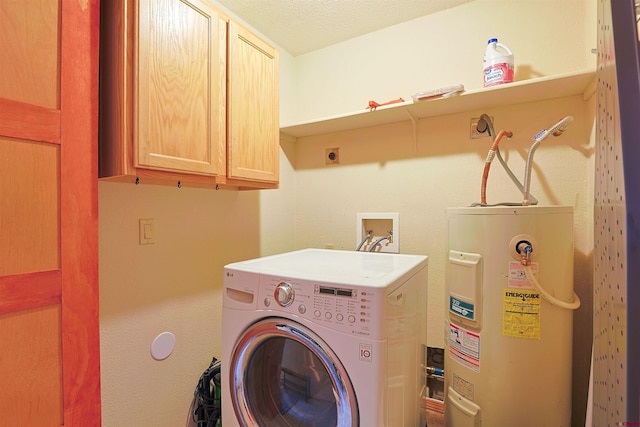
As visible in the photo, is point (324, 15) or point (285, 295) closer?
point (285, 295)

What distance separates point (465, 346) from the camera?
128 centimetres

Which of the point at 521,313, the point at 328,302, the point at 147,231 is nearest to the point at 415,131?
the point at 521,313

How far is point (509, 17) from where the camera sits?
162 centimetres

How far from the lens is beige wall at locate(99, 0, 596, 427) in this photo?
1.37m

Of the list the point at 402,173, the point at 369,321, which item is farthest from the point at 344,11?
the point at 369,321

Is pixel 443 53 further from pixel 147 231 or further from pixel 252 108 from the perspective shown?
pixel 147 231

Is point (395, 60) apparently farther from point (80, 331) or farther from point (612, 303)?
point (80, 331)

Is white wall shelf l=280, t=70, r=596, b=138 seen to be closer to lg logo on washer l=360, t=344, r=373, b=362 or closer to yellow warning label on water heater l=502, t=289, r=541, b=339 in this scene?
yellow warning label on water heater l=502, t=289, r=541, b=339

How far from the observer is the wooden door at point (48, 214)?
80 centimetres

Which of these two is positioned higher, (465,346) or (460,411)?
(465,346)

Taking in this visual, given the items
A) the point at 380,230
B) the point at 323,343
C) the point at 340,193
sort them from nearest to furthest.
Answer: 1. the point at 323,343
2. the point at 380,230
3. the point at 340,193

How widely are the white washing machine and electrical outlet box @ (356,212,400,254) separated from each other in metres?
0.60

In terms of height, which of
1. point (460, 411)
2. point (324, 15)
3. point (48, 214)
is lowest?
point (460, 411)

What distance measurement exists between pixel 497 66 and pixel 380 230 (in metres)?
1.15
